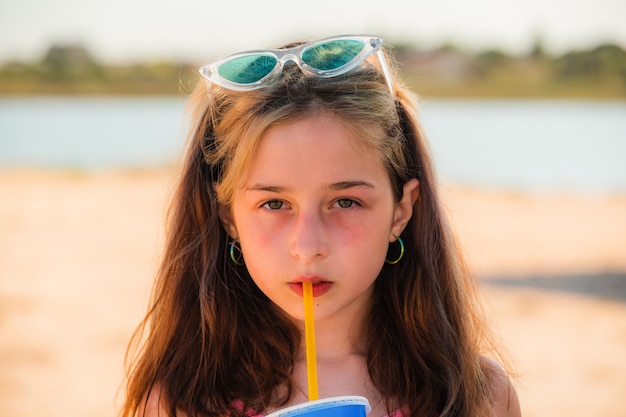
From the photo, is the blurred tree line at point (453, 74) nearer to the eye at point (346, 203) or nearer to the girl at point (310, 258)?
the girl at point (310, 258)

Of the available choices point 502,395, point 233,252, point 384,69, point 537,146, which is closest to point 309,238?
point 233,252

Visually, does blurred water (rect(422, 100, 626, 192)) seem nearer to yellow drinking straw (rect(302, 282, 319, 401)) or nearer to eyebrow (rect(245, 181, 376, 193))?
eyebrow (rect(245, 181, 376, 193))

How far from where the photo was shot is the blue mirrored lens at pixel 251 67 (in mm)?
2061

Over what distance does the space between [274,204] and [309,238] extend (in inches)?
5.8

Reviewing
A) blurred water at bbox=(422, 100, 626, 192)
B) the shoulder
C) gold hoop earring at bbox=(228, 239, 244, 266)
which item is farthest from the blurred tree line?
the shoulder

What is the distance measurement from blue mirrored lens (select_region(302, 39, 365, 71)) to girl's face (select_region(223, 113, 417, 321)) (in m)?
0.16

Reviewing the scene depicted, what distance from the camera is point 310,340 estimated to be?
1.77 m

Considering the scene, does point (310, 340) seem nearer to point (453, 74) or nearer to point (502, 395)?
point (502, 395)

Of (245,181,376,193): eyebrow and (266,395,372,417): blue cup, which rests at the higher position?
(245,181,376,193): eyebrow

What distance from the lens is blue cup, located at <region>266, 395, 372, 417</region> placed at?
56.0 inches

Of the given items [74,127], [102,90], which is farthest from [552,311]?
[102,90]

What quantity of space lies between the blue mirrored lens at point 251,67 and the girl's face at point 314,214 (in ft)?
0.60

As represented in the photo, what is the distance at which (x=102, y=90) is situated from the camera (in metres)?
40.2

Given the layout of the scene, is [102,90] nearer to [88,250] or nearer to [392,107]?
[88,250]
